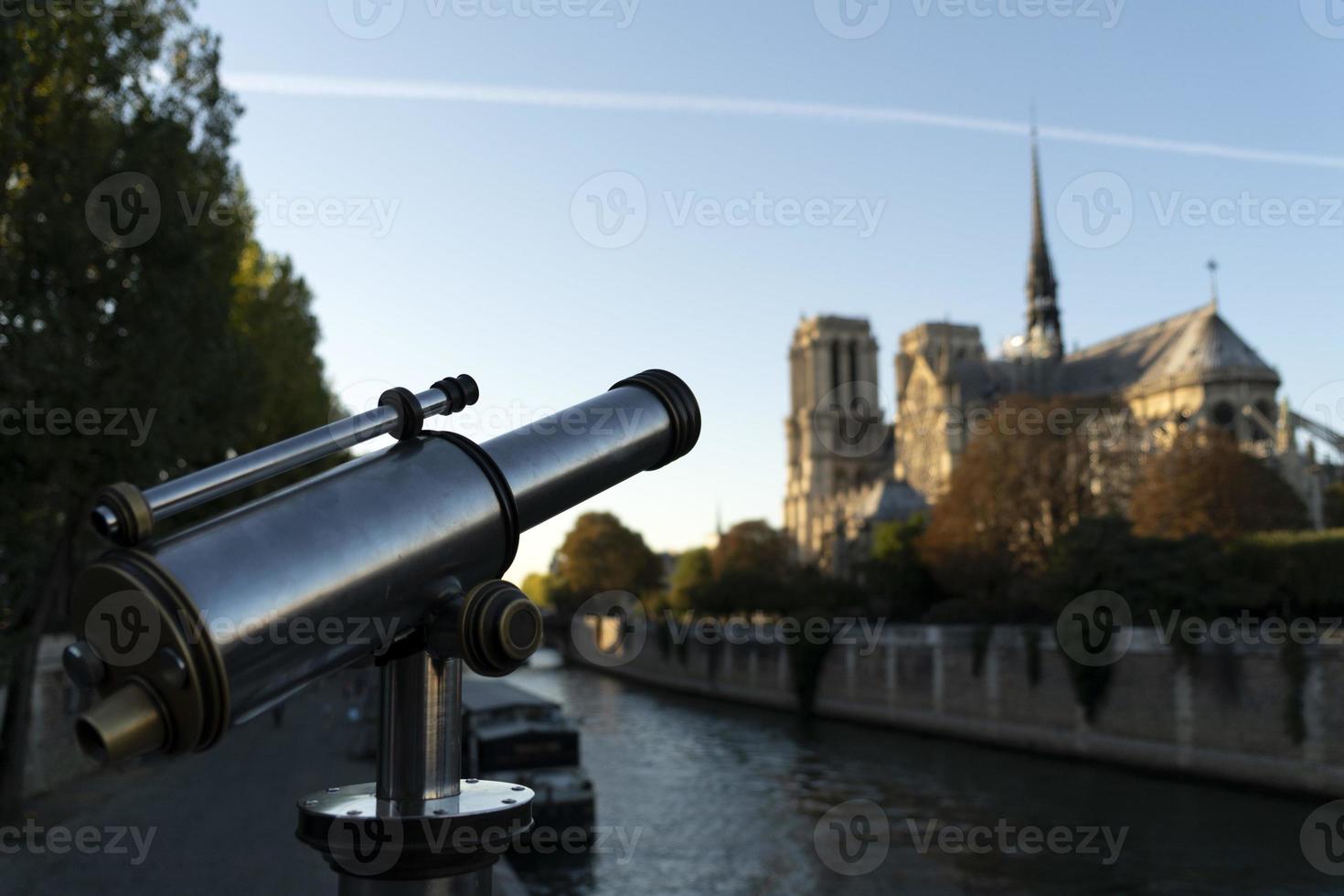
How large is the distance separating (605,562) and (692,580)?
41.7ft

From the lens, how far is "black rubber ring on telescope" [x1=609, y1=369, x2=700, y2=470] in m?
2.92

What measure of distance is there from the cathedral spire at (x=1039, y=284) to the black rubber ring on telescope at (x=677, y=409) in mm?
111042

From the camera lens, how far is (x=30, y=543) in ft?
53.0

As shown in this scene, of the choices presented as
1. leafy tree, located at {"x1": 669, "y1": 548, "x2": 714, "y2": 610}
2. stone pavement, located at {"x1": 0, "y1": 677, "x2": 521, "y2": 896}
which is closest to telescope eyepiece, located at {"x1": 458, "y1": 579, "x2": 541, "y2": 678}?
stone pavement, located at {"x1": 0, "y1": 677, "x2": 521, "y2": 896}

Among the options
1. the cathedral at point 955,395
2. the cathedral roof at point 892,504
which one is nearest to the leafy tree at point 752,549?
the cathedral at point 955,395

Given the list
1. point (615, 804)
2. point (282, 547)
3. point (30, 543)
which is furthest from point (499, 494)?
point (615, 804)

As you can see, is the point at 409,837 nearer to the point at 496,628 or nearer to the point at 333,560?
the point at 496,628

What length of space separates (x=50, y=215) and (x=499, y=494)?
50.1ft

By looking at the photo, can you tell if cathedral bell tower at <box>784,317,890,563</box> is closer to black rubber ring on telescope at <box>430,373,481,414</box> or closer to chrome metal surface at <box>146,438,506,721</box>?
black rubber ring on telescope at <box>430,373,481,414</box>

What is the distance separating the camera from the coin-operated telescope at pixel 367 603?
1.78 m

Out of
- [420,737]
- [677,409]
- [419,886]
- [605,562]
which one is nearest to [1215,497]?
[677,409]

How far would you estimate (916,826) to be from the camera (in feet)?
78.8

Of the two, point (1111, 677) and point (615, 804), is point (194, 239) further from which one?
point (1111, 677)

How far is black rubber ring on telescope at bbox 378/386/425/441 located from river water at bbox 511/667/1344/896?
17292mm
